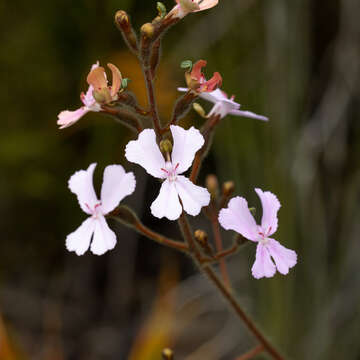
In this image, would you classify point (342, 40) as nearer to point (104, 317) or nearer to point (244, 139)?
point (244, 139)

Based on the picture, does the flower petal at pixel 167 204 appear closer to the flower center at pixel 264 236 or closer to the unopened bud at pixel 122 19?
the flower center at pixel 264 236

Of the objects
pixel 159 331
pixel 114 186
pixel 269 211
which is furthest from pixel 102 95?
pixel 159 331

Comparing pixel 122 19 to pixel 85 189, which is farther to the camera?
pixel 85 189

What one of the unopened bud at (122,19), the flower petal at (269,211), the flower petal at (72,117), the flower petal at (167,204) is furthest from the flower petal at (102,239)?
the unopened bud at (122,19)

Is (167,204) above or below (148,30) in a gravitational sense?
below

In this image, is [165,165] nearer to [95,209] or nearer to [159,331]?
[95,209]

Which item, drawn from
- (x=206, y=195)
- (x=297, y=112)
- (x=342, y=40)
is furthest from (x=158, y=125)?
(x=342, y=40)
